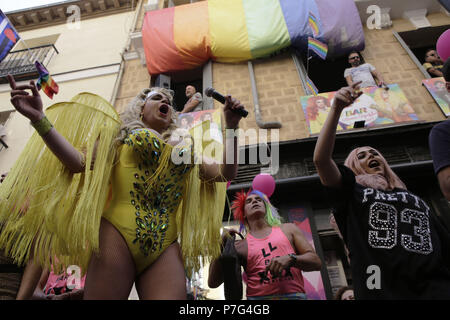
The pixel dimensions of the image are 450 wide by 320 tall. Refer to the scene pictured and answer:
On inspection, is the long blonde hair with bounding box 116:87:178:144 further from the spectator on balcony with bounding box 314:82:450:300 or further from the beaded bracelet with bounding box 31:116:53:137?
the spectator on balcony with bounding box 314:82:450:300

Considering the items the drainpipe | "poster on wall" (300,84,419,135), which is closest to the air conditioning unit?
the drainpipe

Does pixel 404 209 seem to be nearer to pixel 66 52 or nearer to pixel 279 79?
pixel 279 79

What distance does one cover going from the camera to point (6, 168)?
6.05m

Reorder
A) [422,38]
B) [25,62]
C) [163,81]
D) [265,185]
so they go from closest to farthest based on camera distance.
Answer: [265,185], [163,81], [422,38], [25,62]

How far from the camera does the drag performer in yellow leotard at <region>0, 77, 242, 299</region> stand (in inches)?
50.4

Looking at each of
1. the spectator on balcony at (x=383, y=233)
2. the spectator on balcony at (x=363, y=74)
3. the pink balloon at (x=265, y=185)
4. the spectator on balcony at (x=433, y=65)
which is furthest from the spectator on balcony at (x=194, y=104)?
the spectator on balcony at (x=433, y=65)

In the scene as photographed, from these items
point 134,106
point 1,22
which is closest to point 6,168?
point 1,22

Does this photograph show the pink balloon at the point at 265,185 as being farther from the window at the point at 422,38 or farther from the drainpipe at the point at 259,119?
the window at the point at 422,38

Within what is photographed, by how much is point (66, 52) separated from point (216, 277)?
8342 millimetres

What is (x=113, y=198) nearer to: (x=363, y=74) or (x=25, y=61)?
(x=363, y=74)

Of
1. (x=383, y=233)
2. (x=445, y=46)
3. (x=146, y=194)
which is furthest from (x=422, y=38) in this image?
(x=146, y=194)

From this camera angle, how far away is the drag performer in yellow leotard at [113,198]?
1.28 m

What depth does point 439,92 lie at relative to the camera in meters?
4.94

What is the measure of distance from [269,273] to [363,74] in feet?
15.1
